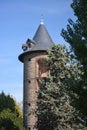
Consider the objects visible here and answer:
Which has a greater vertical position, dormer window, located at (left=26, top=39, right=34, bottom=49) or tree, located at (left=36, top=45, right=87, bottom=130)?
dormer window, located at (left=26, top=39, right=34, bottom=49)

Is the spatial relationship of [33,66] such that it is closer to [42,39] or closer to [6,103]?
[42,39]

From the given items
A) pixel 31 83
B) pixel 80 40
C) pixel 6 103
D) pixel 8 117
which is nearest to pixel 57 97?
pixel 31 83

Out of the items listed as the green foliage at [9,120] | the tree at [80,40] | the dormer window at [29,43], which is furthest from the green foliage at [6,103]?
the tree at [80,40]

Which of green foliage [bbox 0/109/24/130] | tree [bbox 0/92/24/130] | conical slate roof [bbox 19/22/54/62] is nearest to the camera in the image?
tree [bbox 0/92/24/130]

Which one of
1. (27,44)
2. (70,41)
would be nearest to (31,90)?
(27,44)

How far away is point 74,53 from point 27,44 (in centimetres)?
→ 4196

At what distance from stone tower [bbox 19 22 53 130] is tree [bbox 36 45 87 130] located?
11815 mm

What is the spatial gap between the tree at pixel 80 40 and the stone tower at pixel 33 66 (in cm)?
3615

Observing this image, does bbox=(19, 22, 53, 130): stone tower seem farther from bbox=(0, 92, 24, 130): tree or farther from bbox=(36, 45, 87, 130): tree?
bbox=(36, 45, 87, 130): tree

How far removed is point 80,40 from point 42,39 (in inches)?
1626

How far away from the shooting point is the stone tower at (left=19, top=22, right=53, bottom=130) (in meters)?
56.9

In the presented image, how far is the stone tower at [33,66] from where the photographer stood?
5688 centimetres

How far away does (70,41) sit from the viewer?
19672 mm

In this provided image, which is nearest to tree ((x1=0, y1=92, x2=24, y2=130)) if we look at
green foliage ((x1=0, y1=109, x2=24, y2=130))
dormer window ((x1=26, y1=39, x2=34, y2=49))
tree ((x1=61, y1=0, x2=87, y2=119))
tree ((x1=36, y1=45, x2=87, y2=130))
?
green foliage ((x1=0, y1=109, x2=24, y2=130))
